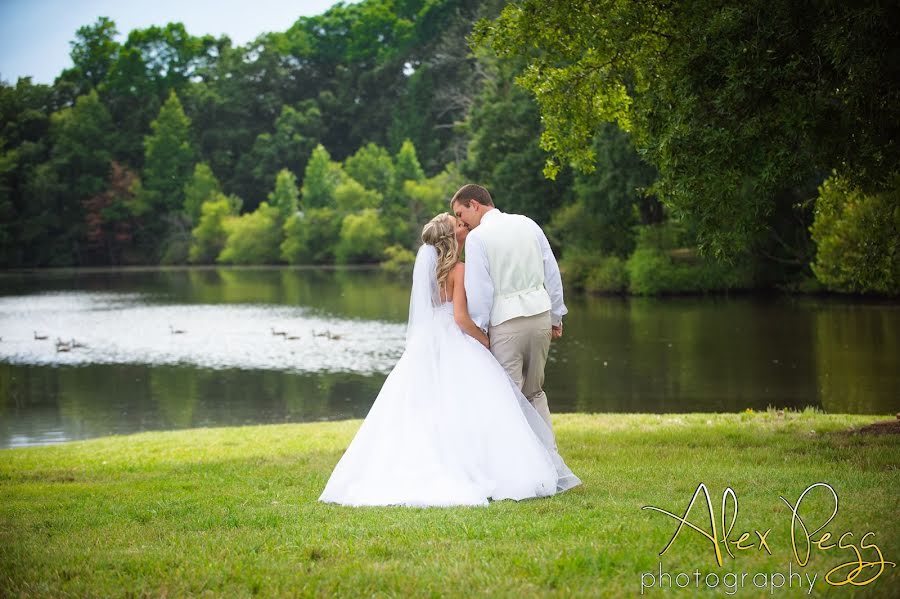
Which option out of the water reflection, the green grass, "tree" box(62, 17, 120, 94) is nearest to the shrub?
the water reflection

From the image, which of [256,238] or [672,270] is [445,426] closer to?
[672,270]

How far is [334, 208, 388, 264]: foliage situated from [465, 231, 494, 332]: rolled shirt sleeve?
214 feet

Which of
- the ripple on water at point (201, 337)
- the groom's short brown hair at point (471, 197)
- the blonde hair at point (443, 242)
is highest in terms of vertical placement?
the groom's short brown hair at point (471, 197)

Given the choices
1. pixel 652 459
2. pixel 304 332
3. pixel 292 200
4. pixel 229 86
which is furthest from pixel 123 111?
pixel 652 459

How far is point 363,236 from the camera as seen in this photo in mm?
73188

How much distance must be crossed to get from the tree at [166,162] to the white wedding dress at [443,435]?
8481cm

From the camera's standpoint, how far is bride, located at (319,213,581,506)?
22.1 ft

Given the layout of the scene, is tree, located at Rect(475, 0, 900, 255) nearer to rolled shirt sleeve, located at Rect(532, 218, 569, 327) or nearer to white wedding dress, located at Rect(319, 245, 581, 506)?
rolled shirt sleeve, located at Rect(532, 218, 569, 327)

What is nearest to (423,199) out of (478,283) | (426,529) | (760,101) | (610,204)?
(610,204)

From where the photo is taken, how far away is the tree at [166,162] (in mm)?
88188

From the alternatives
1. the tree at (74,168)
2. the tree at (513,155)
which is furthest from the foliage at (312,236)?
the tree at (513,155)

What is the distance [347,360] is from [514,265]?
19128mm

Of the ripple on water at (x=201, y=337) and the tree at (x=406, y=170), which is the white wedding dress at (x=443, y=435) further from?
the tree at (x=406, y=170)

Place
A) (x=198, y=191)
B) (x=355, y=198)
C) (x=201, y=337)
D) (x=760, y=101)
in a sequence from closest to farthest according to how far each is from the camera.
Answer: (x=760, y=101)
(x=201, y=337)
(x=355, y=198)
(x=198, y=191)
